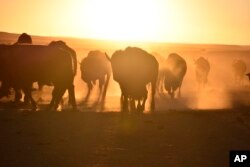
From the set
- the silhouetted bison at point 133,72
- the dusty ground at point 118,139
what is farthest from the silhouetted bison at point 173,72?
the dusty ground at point 118,139

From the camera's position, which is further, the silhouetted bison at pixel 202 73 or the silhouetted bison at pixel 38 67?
the silhouetted bison at pixel 202 73

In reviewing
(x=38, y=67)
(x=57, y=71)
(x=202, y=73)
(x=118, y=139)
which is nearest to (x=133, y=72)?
(x=57, y=71)

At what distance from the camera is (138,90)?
16719 mm

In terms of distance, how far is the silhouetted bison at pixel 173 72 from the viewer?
2936cm

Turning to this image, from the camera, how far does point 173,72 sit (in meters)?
30.4

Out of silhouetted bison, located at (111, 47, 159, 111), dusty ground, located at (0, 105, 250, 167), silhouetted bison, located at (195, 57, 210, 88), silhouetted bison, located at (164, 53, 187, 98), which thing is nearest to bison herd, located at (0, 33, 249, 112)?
silhouetted bison, located at (111, 47, 159, 111)

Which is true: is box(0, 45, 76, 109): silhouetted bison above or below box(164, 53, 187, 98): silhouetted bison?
above

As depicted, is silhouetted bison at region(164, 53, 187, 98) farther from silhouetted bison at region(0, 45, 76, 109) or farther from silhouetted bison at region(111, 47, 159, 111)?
silhouetted bison at region(0, 45, 76, 109)

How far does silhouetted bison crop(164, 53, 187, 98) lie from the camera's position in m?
29.4

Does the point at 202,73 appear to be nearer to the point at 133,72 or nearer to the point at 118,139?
the point at 133,72

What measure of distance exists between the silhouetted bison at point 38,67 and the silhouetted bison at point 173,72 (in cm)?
1308

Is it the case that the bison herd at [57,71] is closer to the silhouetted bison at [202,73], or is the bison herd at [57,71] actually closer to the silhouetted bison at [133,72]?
the silhouetted bison at [133,72]

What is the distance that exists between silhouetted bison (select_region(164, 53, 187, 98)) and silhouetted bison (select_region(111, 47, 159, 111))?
39.2 ft

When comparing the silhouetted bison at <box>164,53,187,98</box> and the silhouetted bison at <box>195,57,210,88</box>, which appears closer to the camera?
the silhouetted bison at <box>164,53,187,98</box>
